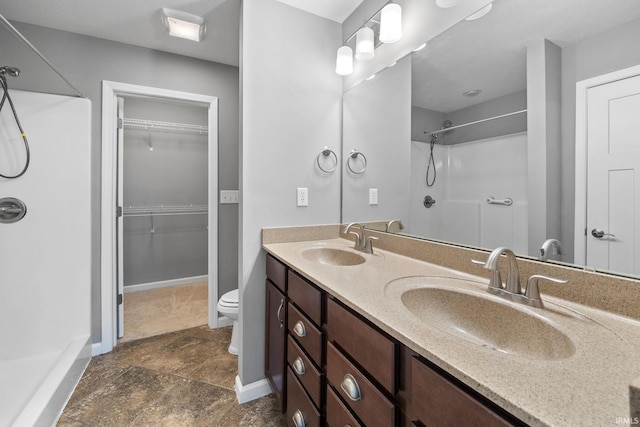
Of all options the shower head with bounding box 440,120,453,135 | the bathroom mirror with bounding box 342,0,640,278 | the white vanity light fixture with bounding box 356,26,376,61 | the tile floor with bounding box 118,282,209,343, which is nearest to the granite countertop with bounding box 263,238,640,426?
the bathroom mirror with bounding box 342,0,640,278

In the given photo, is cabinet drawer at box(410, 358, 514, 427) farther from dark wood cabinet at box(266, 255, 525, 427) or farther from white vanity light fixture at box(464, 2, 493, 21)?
white vanity light fixture at box(464, 2, 493, 21)

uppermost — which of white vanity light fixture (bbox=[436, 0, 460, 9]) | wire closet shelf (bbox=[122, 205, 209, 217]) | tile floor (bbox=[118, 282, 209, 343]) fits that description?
white vanity light fixture (bbox=[436, 0, 460, 9])

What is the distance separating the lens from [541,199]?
0.89 m

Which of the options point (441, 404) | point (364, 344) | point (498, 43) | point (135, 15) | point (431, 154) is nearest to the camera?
point (441, 404)

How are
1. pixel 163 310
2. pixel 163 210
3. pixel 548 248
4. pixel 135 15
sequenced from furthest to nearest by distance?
1. pixel 163 210
2. pixel 163 310
3. pixel 135 15
4. pixel 548 248

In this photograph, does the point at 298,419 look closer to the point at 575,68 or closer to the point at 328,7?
the point at 575,68

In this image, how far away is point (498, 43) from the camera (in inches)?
39.9

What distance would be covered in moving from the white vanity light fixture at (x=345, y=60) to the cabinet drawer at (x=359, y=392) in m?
1.51

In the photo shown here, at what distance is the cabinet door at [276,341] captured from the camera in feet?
4.30

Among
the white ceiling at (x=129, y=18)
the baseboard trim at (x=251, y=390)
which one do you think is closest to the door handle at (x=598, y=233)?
the baseboard trim at (x=251, y=390)

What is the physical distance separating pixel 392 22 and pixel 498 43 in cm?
53

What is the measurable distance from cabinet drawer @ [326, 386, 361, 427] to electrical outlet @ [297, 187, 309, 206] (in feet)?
3.42

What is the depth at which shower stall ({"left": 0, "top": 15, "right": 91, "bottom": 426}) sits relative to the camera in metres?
1.72

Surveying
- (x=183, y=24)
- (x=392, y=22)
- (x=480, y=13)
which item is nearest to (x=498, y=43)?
(x=480, y=13)
